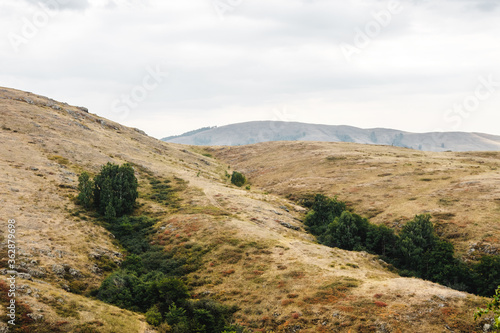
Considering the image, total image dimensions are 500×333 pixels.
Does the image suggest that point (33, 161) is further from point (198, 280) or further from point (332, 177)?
point (332, 177)

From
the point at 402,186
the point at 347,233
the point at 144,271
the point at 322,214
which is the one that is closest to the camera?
the point at 144,271

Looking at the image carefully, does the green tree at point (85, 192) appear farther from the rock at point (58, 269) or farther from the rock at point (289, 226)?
the rock at point (289, 226)

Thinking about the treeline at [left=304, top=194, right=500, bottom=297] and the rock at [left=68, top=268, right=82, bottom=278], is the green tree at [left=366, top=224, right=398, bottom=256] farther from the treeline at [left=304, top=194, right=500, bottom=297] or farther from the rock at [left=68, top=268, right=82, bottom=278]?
the rock at [left=68, top=268, right=82, bottom=278]

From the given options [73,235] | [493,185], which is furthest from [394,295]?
[493,185]

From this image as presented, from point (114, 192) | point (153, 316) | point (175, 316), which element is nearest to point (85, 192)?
Answer: point (114, 192)

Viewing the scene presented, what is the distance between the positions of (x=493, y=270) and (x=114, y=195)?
63636mm

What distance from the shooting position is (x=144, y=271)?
40.8 m

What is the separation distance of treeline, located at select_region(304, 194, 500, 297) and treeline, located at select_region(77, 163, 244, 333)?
28367mm

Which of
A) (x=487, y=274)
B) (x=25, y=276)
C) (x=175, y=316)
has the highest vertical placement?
(x=25, y=276)

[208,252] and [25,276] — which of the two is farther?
[208,252]

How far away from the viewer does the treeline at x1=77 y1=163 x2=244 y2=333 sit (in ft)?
96.2

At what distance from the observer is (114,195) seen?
59406 mm

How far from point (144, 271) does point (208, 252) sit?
9115 mm

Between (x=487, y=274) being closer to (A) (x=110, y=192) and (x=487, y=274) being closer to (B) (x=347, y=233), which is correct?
(B) (x=347, y=233)
